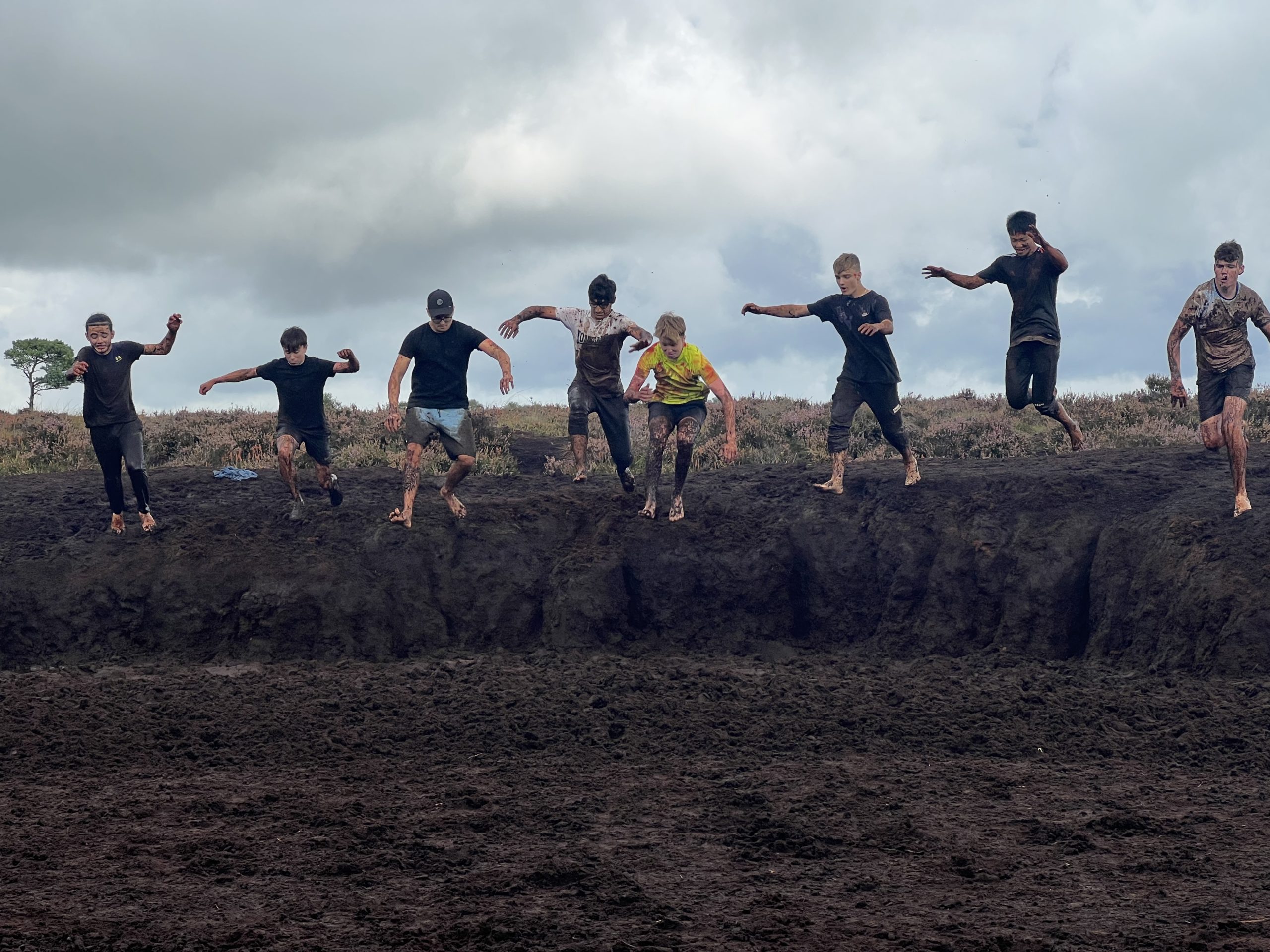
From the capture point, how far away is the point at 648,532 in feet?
41.3

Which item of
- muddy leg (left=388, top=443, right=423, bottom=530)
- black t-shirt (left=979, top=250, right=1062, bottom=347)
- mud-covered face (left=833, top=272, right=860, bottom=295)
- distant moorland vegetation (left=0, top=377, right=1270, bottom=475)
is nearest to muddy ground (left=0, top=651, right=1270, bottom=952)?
muddy leg (left=388, top=443, right=423, bottom=530)

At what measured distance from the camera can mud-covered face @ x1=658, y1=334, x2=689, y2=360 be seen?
1177 cm

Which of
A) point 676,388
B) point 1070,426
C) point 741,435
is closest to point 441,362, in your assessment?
point 676,388

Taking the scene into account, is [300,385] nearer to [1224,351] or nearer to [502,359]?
[502,359]

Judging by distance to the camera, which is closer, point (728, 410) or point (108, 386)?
point (728, 410)

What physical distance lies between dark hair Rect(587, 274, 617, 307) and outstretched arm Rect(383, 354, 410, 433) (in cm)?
196

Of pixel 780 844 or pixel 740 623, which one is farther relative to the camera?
pixel 740 623

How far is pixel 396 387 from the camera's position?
38.3 feet

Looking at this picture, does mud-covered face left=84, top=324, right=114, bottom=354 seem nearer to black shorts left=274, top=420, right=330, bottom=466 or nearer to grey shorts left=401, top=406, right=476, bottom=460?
black shorts left=274, top=420, right=330, bottom=466

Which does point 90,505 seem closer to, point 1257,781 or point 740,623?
point 740,623

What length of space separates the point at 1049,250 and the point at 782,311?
2.65m

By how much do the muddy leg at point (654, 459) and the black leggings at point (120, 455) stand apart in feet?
17.1

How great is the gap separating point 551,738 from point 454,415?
4229mm

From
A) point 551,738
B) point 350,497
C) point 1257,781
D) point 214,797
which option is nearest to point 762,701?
point 551,738
